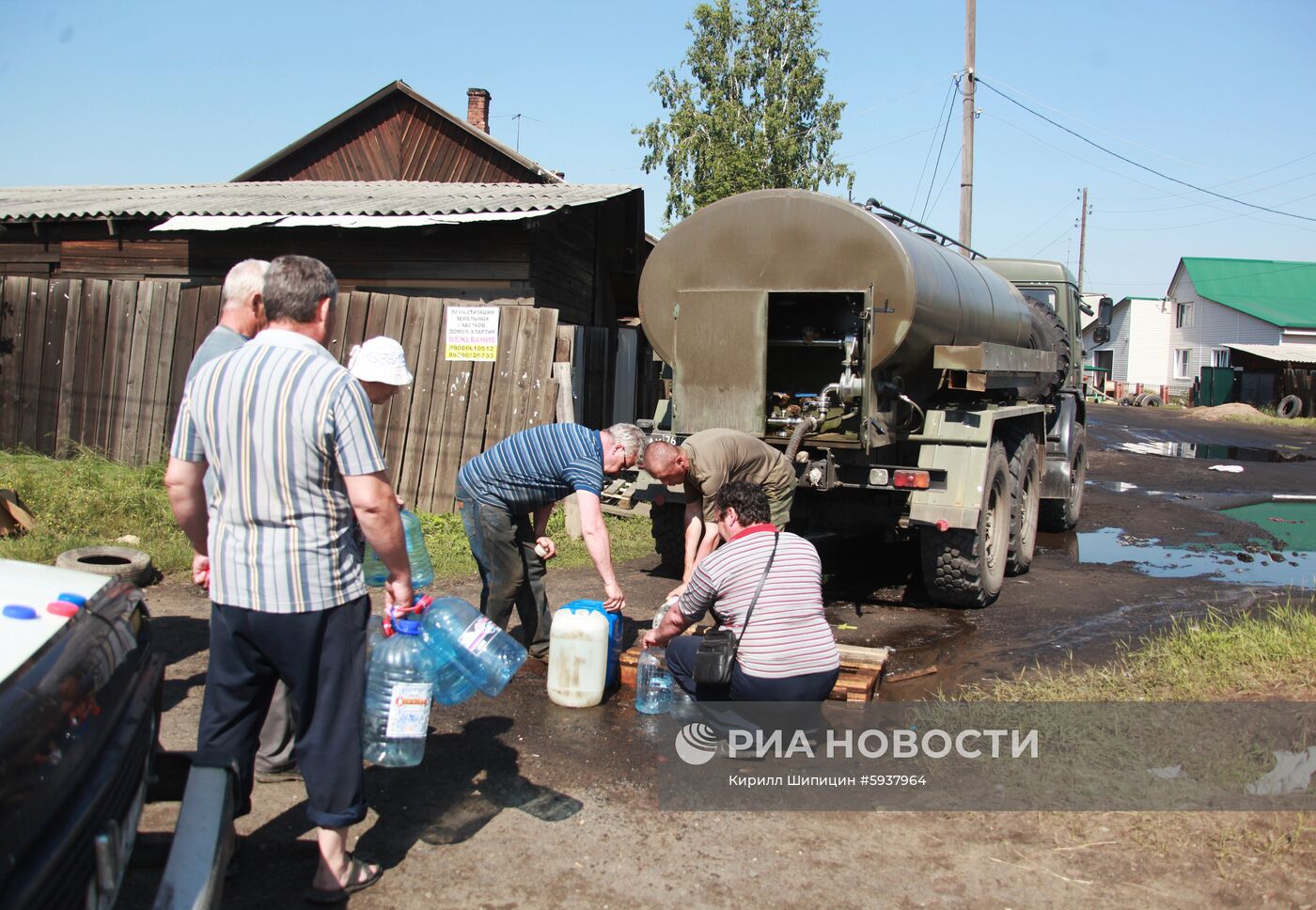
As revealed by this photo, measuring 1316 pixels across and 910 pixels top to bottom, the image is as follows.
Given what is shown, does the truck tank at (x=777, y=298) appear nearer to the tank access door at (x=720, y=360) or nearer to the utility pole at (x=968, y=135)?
the tank access door at (x=720, y=360)

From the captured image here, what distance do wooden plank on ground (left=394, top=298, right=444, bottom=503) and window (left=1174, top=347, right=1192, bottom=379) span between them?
150 ft

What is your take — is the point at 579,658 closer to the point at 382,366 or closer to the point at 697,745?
the point at 697,745

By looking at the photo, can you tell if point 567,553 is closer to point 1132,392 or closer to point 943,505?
point 943,505

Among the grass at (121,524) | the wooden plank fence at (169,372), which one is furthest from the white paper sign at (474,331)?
the grass at (121,524)

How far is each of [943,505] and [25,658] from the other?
20.0 ft

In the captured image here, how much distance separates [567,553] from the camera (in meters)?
8.91

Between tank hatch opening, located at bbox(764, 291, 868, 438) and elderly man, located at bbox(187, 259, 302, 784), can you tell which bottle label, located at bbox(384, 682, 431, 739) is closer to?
elderly man, located at bbox(187, 259, 302, 784)

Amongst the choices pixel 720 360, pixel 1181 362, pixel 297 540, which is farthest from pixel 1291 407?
pixel 297 540

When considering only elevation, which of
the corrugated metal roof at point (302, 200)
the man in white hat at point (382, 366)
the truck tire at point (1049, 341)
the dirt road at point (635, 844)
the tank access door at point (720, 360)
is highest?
the corrugated metal roof at point (302, 200)

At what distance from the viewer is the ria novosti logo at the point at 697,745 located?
4652 mm

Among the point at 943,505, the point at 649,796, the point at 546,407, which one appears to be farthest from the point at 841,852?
the point at 546,407

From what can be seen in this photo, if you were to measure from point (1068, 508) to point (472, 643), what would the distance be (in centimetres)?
905

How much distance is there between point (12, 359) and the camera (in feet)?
36.2

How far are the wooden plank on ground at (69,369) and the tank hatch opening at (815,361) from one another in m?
7.46
